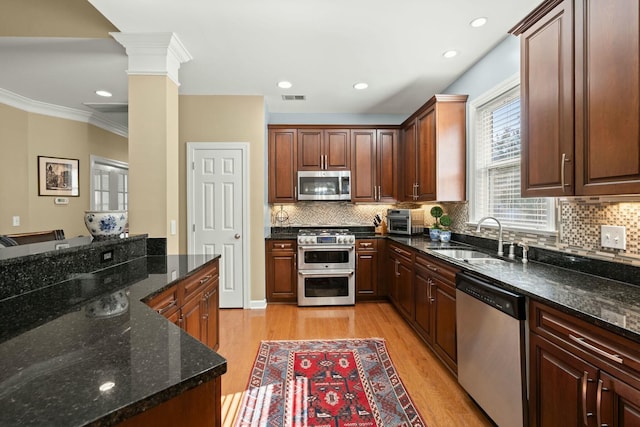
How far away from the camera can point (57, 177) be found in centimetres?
416

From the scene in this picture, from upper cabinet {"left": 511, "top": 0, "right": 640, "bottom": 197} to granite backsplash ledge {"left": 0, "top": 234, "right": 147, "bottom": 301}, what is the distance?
104 inches

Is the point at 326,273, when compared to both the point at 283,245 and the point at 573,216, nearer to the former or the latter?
the point at 283,245

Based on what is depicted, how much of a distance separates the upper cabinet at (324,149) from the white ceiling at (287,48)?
0.47 m

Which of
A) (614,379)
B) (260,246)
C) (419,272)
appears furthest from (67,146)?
(614,379)

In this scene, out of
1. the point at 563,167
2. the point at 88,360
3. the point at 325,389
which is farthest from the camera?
the point at 325,389

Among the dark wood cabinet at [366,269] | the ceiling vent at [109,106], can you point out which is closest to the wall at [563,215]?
the dark wood cabinet at [366,269]

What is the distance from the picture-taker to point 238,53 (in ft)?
8.69

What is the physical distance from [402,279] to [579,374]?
84.9 inches

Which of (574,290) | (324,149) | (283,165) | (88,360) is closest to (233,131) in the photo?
(283,165)

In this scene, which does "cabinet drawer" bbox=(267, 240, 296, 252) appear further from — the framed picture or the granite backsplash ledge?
the framed picture

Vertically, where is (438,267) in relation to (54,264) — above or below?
below

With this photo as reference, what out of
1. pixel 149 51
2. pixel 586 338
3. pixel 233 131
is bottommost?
pixel 586 338

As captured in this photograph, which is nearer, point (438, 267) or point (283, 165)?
point (438, 267)

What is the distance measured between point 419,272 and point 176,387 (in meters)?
2.50
